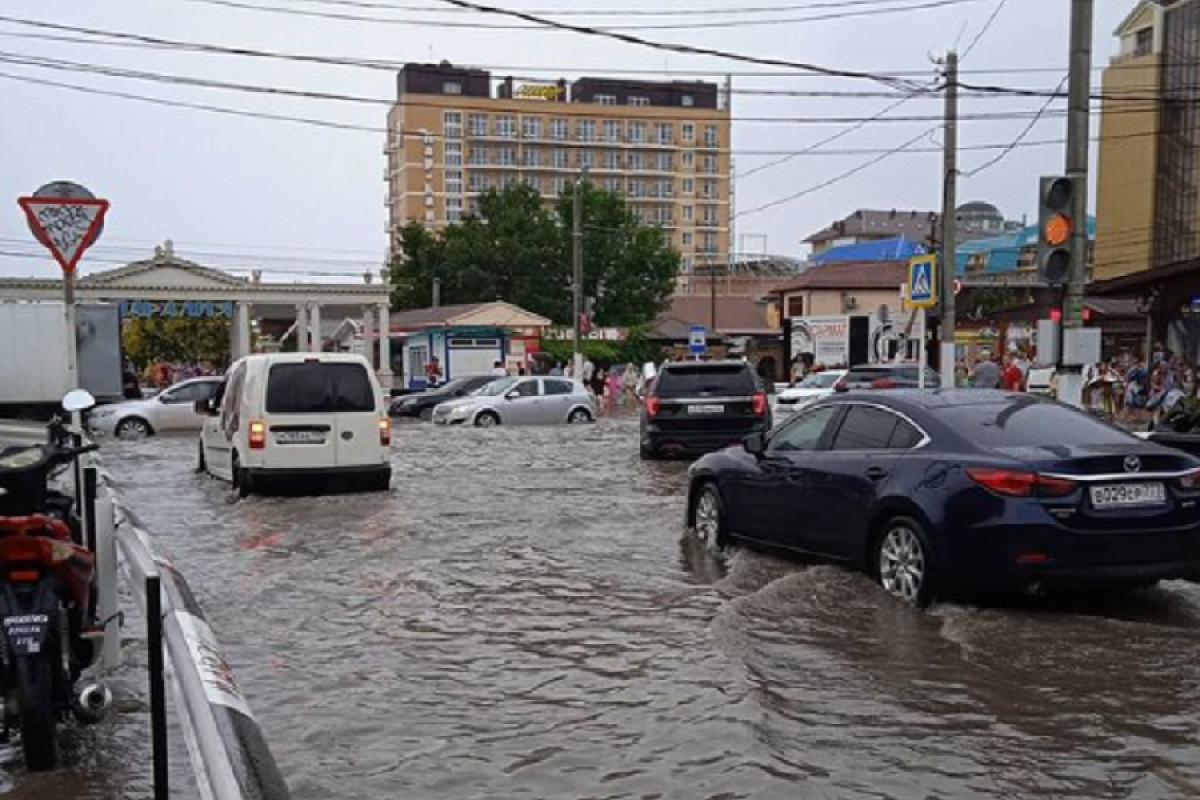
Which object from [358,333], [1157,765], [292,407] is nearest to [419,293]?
[358,333]

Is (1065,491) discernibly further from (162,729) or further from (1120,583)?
(162,729)

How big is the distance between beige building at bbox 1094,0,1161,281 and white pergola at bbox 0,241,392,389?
1296 inches

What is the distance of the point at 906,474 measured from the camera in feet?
25.7

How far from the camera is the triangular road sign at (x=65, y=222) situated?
912 centimetres

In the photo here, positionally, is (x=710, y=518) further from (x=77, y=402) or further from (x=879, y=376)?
(x=879, y=376)

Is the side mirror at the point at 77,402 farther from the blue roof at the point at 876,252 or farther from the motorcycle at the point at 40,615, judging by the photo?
the blue roof at the point at 876,252

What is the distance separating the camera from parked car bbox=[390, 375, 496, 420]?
34.8 metres

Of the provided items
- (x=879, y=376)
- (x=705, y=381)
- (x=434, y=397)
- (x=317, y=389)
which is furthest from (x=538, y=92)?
(x=317, y=389)

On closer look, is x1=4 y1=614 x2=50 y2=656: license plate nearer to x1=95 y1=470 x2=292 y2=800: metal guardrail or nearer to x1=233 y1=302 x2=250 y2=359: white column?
x1=95 y1=470 x2=292 y2=800: metal guardrail

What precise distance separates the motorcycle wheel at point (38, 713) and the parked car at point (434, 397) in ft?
95.5

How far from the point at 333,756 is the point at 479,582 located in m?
3.88

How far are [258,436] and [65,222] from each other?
5.22 metres

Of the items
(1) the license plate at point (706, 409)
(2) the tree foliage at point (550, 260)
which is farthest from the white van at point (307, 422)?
(2) the tree foliage at point (550, 260)

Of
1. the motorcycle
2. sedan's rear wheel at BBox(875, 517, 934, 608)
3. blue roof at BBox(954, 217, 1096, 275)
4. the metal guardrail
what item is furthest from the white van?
blue roof at BBox(954, 217, 1096, 275)
